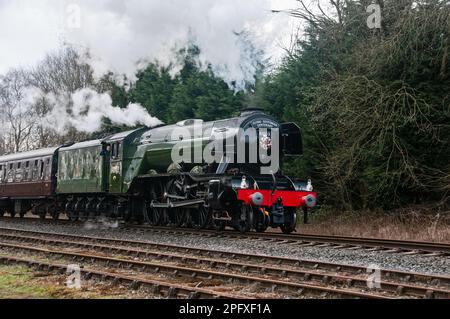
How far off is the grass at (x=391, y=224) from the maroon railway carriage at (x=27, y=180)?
1019 centimetres

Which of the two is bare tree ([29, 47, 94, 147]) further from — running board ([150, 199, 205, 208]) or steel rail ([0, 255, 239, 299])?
steel rail ([0, 255, 239, 299])

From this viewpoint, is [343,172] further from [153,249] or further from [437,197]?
[153,249]

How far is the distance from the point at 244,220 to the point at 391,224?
15.5 feet

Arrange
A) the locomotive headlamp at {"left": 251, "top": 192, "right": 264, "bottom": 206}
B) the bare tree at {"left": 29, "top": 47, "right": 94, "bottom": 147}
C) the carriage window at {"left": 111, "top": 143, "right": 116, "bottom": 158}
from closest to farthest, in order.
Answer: the locomotive headlamp at {"left": 251, "top": 192, "right": 264, "bottom": 206} < the carriage window at {"left": 111, "top": 143, "right": 116, "bottom": 158} < the bare tree at {"left": 29, "top": 47, "right": 94, "bottom": 147}

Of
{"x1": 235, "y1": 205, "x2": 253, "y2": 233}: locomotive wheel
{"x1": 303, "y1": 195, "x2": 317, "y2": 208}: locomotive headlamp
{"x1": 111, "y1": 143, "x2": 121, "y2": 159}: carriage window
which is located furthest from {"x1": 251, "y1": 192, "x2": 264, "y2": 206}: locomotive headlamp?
{"x1": 111, "y1": 143, "x2": 121, "y2": 159}: carriage window

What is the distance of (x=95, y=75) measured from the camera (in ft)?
74.7

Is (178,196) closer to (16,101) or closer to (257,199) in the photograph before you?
(257,199)

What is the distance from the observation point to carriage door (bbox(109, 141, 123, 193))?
18750mm

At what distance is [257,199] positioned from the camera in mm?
13891

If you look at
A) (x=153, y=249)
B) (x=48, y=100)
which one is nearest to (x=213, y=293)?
(x=153, y=249)

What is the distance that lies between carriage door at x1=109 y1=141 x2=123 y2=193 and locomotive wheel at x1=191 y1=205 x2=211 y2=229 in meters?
3.13

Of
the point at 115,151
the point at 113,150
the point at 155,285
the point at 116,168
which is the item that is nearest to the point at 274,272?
the point at 155,285

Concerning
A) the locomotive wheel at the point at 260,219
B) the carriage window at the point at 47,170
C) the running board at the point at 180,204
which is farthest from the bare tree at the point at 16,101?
the locomotive wheel at the point at 260,219
